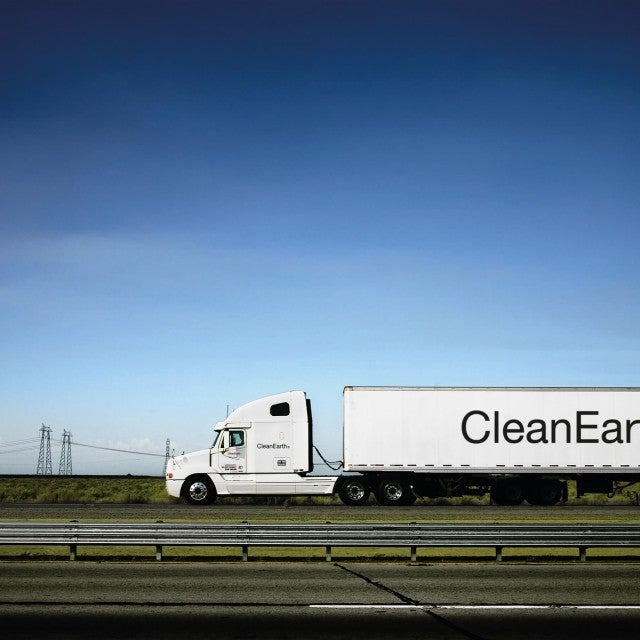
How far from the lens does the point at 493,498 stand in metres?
29.2

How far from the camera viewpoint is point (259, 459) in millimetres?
27859

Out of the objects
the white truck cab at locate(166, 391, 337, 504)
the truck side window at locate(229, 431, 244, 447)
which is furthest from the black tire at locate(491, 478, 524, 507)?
the truck side window at locate(229, 431, 244, 447)

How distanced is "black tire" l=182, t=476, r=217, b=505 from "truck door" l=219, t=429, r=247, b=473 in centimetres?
65

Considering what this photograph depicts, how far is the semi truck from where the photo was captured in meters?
27.9

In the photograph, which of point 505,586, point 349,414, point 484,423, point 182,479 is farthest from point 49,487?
point 505,586

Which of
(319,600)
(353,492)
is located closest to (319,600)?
(319,600)

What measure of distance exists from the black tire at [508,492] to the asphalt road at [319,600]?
1429 cm

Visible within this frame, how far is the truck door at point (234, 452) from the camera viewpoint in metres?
27.9

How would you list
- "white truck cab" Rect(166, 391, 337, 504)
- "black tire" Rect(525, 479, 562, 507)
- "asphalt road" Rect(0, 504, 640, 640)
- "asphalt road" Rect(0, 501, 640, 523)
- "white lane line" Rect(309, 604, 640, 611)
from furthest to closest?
"black tire" Rect(525, 479, 562, 507) < "white truck cab" Rect(166, 391, 337, 504) < "asphalt road" Rect(0, 501, 640, 523) < "white lane line" Rect(309, 604, 640, 611) < "asphalt road" Rect(0, 504, 640, 640)

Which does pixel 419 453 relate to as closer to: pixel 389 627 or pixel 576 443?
pixel 576 443

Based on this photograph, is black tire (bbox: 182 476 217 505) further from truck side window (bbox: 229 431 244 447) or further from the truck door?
truck side window (bbox: 229 431 244 447)

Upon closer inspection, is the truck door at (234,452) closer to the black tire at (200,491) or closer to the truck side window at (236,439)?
the truck side window at (236,439)

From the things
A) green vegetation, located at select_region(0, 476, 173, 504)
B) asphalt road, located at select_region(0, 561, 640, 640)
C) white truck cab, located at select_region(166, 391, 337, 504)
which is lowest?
green vegetation, located at select_region(0, 476, 173, 504)

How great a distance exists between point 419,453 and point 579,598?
1725cm
